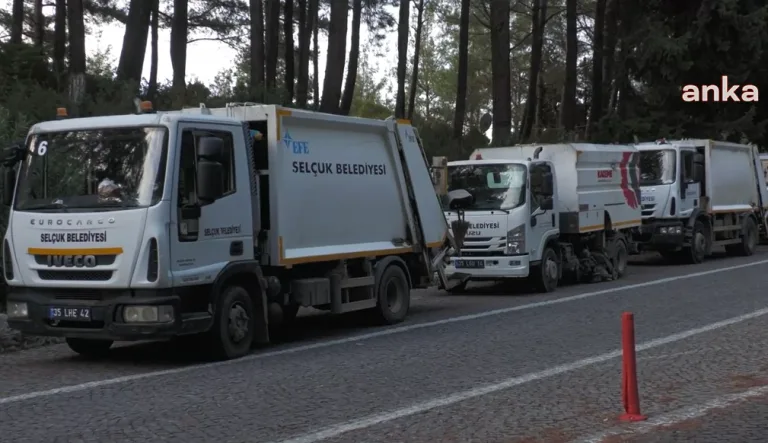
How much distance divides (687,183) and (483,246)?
861 centimetres

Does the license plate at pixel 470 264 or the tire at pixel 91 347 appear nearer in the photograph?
the tire at pixel 91 347

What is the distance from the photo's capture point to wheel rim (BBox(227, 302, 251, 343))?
11555 mm

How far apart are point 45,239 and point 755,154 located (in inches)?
875

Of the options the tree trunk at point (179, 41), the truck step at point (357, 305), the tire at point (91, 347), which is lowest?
the tire at point (91, 347)

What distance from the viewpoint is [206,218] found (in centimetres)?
1109

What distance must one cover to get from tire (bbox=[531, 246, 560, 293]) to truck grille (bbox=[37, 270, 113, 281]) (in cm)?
985

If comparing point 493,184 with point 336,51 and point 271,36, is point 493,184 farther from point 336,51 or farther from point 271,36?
point 271,36

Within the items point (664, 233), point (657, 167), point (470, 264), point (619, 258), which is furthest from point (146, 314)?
point (657, 167)

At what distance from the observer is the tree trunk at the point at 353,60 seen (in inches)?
1400

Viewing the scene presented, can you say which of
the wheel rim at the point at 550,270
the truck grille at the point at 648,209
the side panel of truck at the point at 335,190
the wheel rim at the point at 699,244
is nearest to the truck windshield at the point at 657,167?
the truck grille at the point at 648,209

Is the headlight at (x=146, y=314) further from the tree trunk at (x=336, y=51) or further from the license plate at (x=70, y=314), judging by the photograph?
the tree trunk at (x=336, y=51)

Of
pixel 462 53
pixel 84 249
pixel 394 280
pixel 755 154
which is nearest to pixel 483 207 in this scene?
pixel 394 280

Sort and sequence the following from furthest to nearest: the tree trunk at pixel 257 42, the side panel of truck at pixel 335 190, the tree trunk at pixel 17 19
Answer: the tree trunk at pixel 17 19, the tree trunk at pixel 257 42, the side panel of truck at pixel 335 190

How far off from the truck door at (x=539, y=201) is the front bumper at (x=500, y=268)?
14.9 inches
